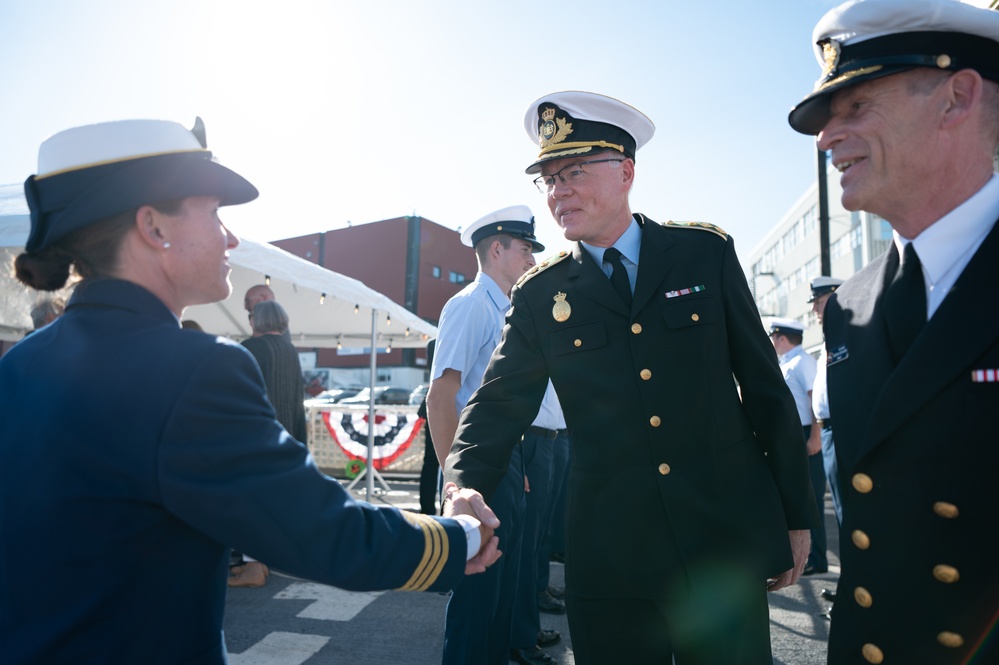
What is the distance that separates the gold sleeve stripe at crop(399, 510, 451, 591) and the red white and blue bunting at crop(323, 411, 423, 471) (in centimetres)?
875

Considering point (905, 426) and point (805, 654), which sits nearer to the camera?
point (905, 426)

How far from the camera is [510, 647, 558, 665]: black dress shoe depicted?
3738 mm

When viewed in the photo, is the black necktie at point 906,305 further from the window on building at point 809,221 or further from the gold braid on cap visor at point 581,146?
the window on building at point 809,221

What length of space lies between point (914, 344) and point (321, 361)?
41861 millimetres

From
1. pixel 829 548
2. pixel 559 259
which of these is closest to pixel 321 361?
pixel 829 548

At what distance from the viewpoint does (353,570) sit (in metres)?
1.38

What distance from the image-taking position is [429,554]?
154cm

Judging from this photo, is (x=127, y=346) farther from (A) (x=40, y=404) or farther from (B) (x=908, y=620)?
(B) (x=908, y=620)

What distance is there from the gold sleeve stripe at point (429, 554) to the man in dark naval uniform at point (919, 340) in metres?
0.91

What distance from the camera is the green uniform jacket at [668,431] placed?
1938mm

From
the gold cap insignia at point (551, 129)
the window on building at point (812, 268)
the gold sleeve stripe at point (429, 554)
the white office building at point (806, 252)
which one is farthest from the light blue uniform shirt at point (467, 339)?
the window on building at point (812, 268)

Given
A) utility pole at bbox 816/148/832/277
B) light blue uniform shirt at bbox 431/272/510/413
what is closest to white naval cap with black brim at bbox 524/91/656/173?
light blue uniform shirt at bbox 431/272/510/413

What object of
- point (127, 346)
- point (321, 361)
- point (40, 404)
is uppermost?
point (127, 346)

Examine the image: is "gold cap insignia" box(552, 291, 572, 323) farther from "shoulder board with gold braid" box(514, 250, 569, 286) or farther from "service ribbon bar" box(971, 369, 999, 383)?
"service ribbon bar" box(971, 369, 999, 383)
